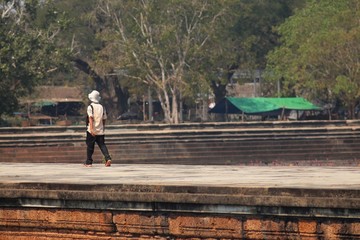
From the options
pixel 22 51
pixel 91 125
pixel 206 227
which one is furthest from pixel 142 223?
pixel 22 51

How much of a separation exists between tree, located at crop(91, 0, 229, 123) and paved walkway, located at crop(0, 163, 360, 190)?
148 feet

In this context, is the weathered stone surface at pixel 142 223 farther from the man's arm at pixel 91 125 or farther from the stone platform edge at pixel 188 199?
the man's arm at pixel 91 125

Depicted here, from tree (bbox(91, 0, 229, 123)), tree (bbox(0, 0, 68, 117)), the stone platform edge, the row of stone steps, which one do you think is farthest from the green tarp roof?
the stone platform edge

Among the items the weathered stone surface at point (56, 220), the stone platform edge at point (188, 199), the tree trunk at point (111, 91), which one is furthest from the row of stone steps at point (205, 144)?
the tree trunk at point (111, 91)

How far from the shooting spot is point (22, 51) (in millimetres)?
48562

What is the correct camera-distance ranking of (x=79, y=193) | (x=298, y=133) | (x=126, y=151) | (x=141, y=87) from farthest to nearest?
(x=141, y=87)
(x=298, y=133)
(x=126, y=151)
(x=79, y=193)

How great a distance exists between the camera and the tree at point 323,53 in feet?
190

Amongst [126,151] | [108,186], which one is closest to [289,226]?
[108,186]

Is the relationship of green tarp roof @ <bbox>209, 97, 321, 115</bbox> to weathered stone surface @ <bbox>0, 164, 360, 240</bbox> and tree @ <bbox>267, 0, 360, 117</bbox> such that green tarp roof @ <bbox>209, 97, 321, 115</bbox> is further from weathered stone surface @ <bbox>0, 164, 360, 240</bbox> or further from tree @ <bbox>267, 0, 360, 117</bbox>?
weathered stone surface @ <bbox>0, 164, 360, 240</bbox>

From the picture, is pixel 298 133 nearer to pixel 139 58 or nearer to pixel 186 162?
pixel 186 162

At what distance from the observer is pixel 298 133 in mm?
44156

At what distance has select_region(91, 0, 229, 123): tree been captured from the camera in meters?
63.2

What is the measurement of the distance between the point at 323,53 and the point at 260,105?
31.1 ft

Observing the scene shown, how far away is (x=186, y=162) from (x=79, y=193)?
95.4 ft
